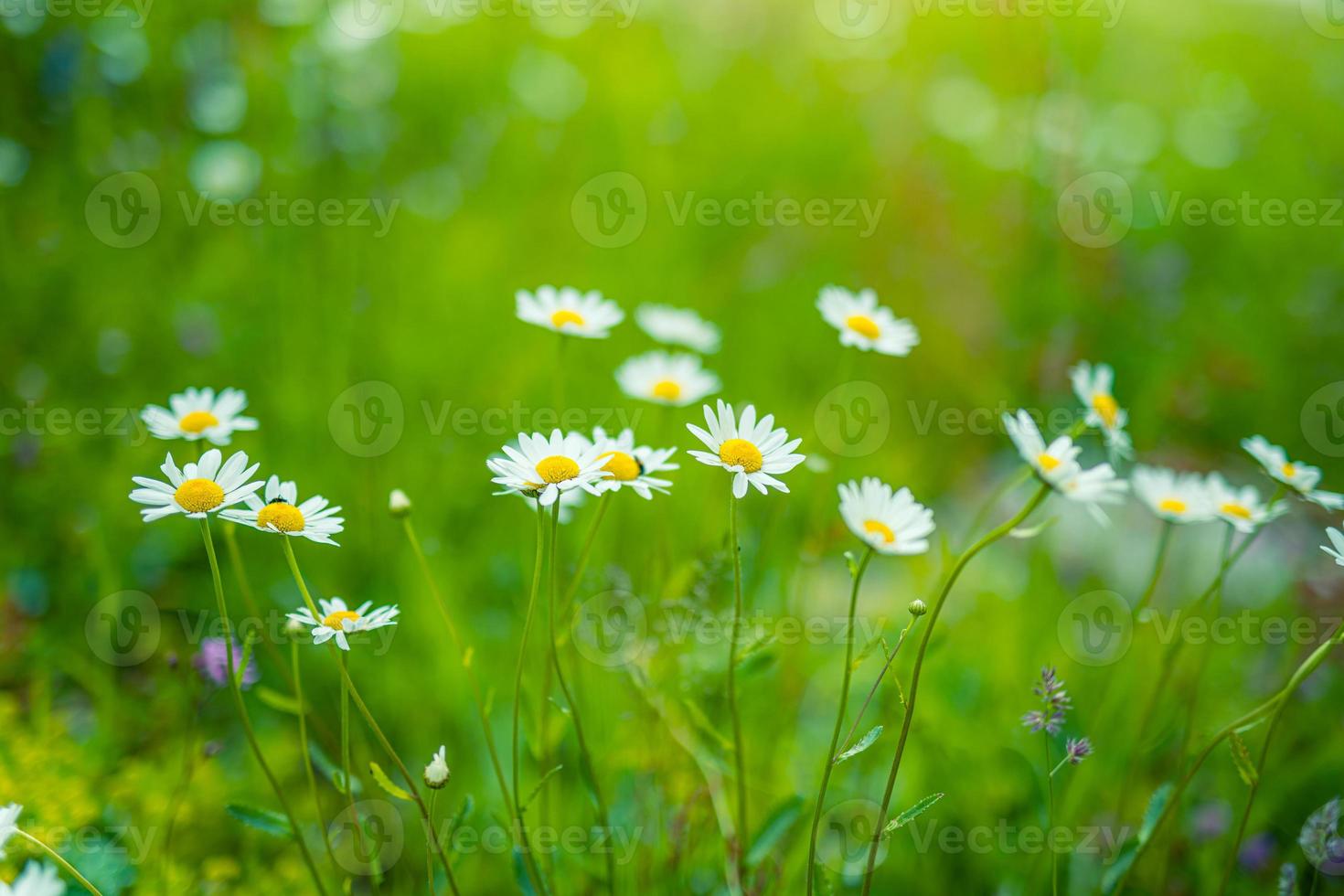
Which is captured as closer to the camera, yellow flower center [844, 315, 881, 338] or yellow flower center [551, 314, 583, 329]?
yellow flower center [551, 314, 583, 329]

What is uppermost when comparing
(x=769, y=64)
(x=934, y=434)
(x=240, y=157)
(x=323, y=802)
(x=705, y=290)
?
(x=769, y=64)

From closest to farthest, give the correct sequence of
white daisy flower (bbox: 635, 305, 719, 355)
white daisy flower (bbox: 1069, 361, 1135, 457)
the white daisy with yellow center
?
1. the white daisy with yellow center
2. white daisy flower (bbox: 1069, 361, 1135, 457)
3. white daisy flower (bbox: 635, 305, 719, 355)

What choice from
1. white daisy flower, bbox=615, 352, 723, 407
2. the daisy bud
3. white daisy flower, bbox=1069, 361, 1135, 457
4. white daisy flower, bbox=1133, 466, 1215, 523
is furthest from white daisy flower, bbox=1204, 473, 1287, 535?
the daisy bud

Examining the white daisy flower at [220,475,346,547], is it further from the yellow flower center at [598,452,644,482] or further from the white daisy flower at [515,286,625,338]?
the white daisy flower at [515,286,625,338]

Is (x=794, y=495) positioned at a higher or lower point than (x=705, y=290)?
lower

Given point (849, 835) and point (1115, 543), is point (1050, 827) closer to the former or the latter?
point (849, 835)

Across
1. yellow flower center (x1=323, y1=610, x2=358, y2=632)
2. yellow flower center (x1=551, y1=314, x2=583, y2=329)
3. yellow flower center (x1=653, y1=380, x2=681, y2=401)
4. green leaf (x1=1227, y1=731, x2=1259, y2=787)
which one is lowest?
green leaf (x1=1227, y1=731, x2=1259, y2=787)

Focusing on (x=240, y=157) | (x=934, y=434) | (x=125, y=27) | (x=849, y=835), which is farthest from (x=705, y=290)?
(x=125, y=27)

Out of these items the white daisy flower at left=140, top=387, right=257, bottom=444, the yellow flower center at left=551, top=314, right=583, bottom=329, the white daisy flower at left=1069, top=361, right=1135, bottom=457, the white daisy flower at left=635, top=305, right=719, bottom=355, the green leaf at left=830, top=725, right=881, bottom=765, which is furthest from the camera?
the white daisy flower at left=635, top=305, right=719, bottom=355
